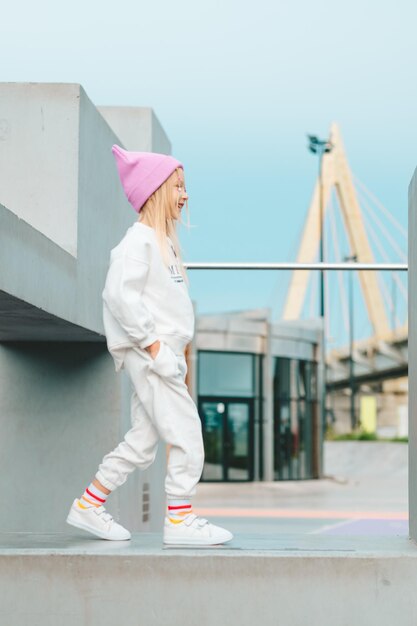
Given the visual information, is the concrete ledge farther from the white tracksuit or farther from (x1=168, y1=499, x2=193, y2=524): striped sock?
the white tracksuit

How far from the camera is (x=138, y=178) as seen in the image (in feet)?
16.4

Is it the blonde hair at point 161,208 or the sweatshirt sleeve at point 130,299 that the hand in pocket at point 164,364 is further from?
the blonde hair at point 161,208

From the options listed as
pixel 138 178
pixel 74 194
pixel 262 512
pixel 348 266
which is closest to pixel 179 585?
pixel 138 178

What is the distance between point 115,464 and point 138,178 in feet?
4.00

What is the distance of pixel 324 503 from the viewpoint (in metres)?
24.3

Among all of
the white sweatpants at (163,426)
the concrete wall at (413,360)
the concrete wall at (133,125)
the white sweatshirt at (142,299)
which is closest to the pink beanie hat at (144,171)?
the white sweatshirt at (142,299)

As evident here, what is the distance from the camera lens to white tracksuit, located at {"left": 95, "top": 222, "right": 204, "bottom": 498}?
475 cm

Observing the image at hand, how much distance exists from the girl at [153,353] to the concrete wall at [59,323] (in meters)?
0.53

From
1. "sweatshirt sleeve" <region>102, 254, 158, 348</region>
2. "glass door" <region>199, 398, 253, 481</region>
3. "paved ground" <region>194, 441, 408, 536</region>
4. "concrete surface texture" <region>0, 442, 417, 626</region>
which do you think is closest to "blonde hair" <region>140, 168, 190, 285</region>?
"sweatshirt sleeve" <region>102, 254, 158, 348</region>

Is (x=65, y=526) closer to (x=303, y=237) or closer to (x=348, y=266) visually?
(x=348, y=266)

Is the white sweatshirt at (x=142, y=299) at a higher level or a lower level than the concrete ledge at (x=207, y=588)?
higher

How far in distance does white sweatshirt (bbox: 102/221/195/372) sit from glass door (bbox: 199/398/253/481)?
94.7ft

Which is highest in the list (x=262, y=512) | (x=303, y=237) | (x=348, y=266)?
(x=303, y=237)

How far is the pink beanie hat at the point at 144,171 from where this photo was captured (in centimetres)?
498
